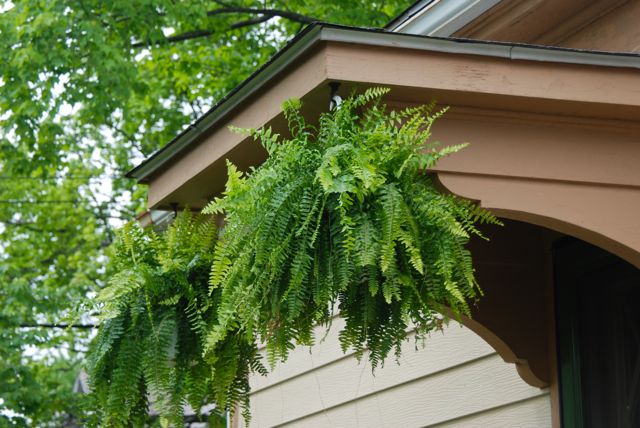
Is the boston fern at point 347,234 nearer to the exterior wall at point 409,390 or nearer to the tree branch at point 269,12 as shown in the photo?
the exterior wall at point 409,390

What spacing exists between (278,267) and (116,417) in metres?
1.17

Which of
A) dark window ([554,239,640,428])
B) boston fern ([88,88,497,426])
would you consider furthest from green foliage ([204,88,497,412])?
dark window ([554,239,640,428])

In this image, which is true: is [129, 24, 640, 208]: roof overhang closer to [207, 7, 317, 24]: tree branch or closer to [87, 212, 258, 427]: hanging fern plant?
[87, 212, 258, 427]: hanging fern plant

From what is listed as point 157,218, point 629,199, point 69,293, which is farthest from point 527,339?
point 69,293

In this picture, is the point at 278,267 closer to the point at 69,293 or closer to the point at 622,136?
the point at 622,136

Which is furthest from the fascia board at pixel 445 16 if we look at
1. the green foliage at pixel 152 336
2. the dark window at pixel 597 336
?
the green foliage at pixel 152 336

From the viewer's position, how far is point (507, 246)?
16.7ft

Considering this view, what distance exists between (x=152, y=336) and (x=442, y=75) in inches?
56.4

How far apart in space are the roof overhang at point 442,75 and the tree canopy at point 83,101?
3.83m

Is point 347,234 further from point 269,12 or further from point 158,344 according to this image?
point 269,12

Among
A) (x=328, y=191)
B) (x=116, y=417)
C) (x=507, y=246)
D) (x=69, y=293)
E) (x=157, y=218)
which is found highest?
(x=69, y=293)

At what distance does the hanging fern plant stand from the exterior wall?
5.00 ft

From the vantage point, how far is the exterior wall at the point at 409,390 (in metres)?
5.52

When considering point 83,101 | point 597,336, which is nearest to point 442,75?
point 597,336
